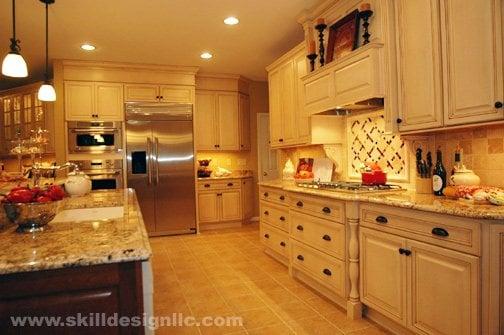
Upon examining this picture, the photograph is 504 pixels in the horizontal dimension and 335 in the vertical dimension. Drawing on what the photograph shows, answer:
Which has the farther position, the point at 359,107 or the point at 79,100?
the point at 79,100

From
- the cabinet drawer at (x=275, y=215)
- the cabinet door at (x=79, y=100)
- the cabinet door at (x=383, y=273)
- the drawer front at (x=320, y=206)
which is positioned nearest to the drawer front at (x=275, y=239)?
the cabinet drawer at (x=275, y=215)

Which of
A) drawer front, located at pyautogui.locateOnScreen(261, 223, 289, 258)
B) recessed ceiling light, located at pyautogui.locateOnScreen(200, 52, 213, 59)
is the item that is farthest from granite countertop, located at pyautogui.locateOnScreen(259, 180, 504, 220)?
recessed ceiling light, located at pyautogui.locateOnScreen(200, 52, 213, 59)

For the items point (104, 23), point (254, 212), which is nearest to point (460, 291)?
point (104, 23)

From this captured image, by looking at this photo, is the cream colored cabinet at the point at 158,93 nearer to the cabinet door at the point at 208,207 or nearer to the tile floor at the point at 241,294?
the cabinet door at the point at 208,207

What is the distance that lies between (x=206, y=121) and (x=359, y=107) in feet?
11.0

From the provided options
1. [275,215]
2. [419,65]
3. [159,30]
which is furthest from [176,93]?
[419,65]

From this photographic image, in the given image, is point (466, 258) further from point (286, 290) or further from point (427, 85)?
point (286, 290)

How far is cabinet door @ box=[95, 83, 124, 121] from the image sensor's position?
16.5ft

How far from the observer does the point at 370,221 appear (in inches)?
90.7

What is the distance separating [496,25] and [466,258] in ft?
3.98

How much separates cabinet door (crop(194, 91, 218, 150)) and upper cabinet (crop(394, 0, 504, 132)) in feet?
12.8

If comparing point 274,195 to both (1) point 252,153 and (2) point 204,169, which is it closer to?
(2) point 204,169

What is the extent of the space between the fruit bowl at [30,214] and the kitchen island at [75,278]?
0.15m

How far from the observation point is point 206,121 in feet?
19.5
